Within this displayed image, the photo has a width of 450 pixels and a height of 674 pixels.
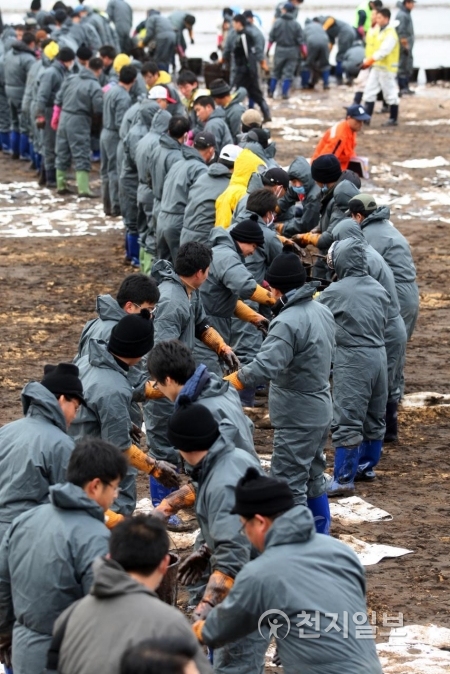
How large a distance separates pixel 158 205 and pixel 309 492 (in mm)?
5869

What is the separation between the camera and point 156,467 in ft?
21.4

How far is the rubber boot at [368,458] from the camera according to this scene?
891cm

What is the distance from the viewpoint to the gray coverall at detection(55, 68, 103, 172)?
57.2 ft

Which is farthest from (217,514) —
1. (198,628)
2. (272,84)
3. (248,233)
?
(272,84)

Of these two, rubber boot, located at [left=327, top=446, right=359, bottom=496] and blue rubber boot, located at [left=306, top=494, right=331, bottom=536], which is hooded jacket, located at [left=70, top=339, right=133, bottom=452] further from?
rubber boot, located at [left=327, top=446, right=359, bottom=496]

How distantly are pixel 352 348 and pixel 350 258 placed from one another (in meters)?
0.63

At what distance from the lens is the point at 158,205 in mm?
12906

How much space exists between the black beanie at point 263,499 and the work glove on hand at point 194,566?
883 mm

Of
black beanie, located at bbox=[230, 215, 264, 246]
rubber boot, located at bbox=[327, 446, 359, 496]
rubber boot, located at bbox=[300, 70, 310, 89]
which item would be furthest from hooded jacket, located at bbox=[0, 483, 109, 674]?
rubber boot, located at bbox=[300, 70, 310, 89]

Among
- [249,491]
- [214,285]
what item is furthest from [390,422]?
[249,491]

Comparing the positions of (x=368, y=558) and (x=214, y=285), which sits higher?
(x=214, y=285)

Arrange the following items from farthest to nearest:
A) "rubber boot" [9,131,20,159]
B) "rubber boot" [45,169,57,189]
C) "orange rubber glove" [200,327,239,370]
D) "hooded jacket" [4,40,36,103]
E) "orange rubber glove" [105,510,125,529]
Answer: "rubber boot" [9,131,20,159] < "hooded jacket" [4,40,36,103] < "rubber boot" [45,169,57,189] < "orange rubber glove" [200,327,239,370] < "orange rubber glove" [105,510,125,529]

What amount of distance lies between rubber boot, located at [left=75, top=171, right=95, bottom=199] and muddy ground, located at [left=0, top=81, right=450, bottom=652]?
203 millimetres

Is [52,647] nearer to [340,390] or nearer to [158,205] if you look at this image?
[340,390]
